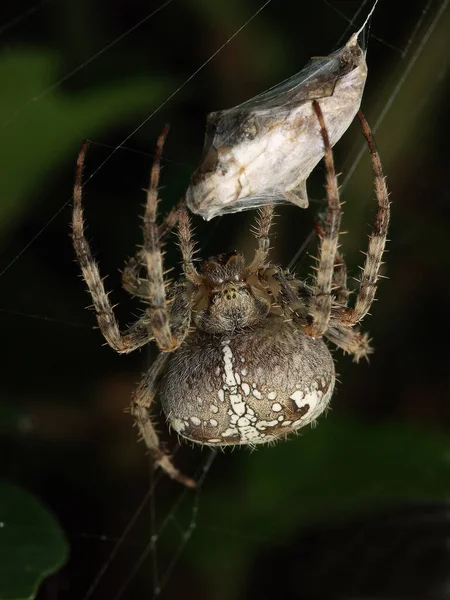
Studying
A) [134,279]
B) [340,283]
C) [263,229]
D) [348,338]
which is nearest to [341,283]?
[340,283]

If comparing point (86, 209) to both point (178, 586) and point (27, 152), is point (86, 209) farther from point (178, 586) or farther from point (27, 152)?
point (178, 586)

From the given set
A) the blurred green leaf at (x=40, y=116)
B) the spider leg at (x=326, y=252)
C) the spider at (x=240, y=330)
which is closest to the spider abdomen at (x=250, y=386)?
the spider at (x=240, y=330)

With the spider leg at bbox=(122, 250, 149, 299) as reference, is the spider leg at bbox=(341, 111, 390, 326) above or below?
above

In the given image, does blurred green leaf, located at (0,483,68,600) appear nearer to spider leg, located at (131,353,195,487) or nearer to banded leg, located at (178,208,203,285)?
spider leg, located at (131,353,195,487)

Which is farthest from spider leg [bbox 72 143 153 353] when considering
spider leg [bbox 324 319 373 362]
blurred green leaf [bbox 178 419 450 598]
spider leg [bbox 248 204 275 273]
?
blurred green leaf [bbox 178 419 450 598]

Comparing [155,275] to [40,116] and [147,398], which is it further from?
[40,116]

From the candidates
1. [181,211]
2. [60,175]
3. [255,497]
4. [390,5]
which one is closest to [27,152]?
[60,175]

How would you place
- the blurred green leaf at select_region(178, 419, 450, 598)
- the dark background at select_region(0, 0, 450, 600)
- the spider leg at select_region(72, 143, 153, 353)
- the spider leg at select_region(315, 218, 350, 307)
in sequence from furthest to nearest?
the blurred green leaf at select_region(178, 419, 450, 598), the dark background at select_region(0, 0, 450, 600), the spider leg at select_region(315, 218, 350, 307), the spider leg at select_region(72, 143, 153, 353)

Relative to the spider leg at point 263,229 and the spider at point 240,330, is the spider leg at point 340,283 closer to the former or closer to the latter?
the spider at point 240,330
